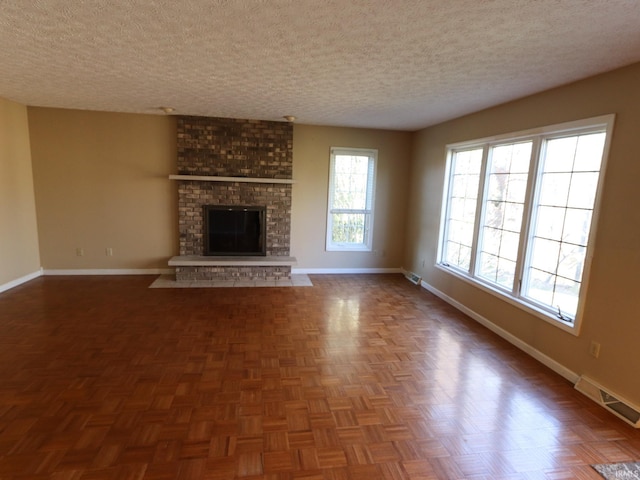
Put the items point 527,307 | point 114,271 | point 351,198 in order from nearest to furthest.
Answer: point 527,307 → point 114,271 → point 351,198

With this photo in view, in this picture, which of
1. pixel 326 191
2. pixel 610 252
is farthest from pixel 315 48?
pixel 326 191

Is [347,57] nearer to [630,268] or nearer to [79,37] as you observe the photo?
[79,37]

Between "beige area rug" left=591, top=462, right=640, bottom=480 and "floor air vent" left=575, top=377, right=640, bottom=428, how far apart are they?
0.45 meters

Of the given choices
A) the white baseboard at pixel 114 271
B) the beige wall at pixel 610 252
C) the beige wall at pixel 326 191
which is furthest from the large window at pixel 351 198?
the white baseboard at pixel 114 271

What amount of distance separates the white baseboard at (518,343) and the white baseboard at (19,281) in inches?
219

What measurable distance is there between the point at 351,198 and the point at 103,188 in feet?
12.1

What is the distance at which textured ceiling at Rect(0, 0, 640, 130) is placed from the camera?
1.83 metres

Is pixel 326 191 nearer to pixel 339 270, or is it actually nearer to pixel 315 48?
pixel 339 270

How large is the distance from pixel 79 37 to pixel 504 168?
3.84m

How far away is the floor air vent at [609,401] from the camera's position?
7.32 ft

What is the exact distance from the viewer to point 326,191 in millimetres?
5555

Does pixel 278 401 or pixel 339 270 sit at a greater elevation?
pixel 339 270

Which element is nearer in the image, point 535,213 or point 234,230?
point 535,213

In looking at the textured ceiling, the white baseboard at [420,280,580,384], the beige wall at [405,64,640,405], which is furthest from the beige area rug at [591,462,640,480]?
the textured ceiling
